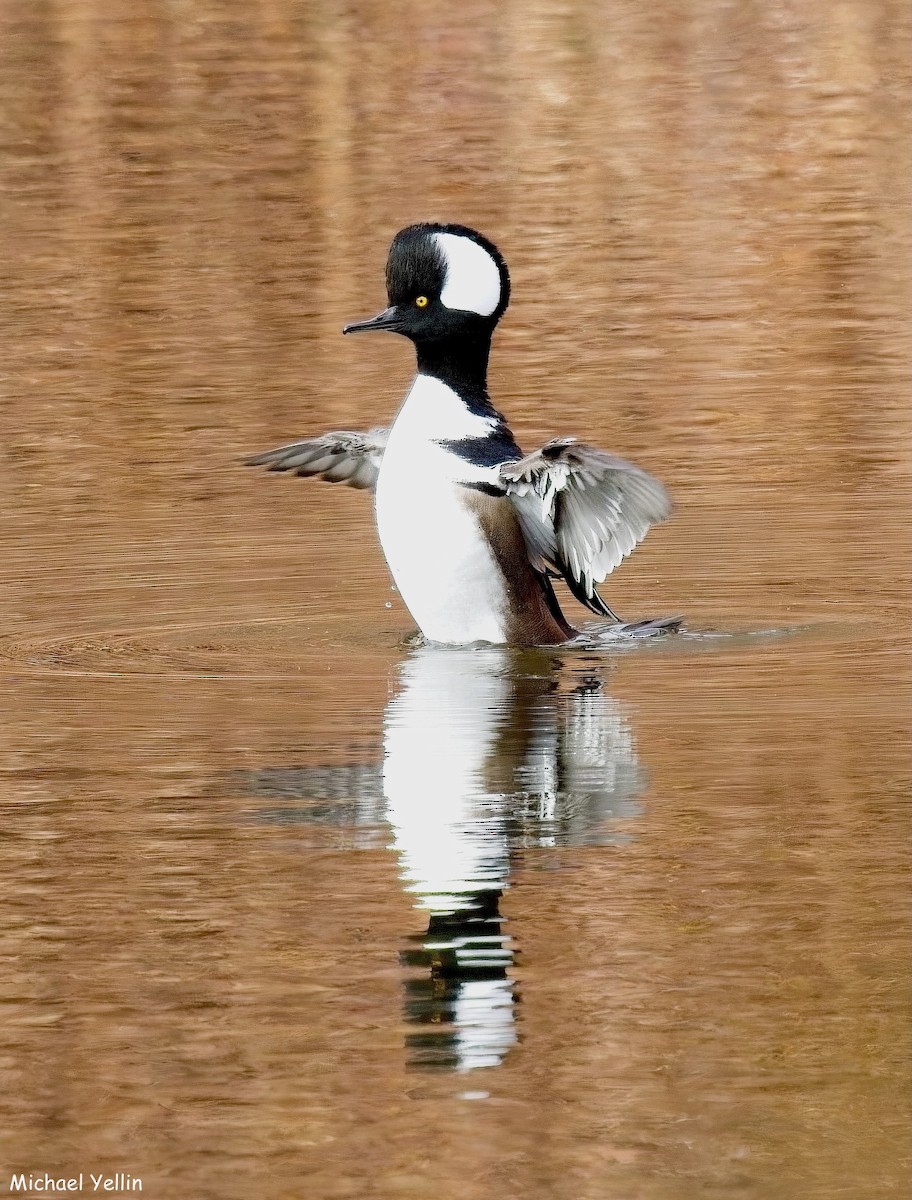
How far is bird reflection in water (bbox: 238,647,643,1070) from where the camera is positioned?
5.65 metres

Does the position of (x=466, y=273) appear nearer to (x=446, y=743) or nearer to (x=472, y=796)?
(x=446, y=743)

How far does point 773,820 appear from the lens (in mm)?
6996

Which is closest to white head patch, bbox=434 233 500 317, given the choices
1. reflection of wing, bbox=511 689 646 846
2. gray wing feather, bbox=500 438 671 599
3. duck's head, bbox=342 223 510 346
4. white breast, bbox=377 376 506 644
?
duck's head, bbox=342 223 510 346

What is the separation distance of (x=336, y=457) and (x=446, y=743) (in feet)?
8.12

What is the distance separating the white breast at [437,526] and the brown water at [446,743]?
18cm

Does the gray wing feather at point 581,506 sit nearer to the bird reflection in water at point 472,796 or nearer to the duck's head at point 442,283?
the bird reflection in water at point 472,796

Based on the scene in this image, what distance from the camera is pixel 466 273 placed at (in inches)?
373

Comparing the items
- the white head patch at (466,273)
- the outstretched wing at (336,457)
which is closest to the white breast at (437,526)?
the white head patch at (466,273)

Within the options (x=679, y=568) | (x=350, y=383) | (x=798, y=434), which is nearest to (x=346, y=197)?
(x=350, y=383)

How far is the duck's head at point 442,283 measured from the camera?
9.45 metres

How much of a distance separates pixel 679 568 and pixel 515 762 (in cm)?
355

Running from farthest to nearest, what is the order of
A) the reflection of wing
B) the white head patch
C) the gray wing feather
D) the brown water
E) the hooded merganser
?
the white head patch, the hooded merganser, the gray wing feather, the reflection of wing, the brown water

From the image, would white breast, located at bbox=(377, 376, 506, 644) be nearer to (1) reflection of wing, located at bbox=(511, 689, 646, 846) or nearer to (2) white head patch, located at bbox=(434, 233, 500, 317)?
(2) white head patch, located at bbox=(434, 233, 500, 317)

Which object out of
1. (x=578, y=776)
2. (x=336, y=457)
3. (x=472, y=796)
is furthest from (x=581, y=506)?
(x=472, y=796)
